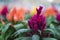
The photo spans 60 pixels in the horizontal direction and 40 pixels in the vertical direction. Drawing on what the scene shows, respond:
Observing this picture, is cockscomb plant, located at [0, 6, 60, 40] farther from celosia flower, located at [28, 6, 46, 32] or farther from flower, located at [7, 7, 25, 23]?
flower, located at [7, 7, 25, 23]

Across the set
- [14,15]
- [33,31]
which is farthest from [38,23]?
[14,15]

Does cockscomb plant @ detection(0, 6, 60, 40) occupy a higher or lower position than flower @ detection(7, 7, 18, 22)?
lower

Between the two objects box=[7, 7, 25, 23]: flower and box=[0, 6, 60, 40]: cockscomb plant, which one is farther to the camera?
box=[7, 7, 25, 23]: flower

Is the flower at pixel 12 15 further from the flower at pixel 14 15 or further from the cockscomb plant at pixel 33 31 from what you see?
the cockscomb plant at pixel 33 31

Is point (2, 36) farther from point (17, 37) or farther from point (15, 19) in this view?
point (15, 19)

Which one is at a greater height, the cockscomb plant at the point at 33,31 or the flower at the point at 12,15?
the flower at the point at 12,15

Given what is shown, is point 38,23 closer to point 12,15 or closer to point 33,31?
point 33,31

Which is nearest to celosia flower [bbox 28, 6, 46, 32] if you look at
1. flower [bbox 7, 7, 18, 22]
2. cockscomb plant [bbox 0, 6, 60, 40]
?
cockscomb plant [bbox 0, 6, 60, 40]

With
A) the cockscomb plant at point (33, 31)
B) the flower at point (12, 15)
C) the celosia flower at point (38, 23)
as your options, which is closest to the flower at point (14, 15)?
the flower at point (12, 15)

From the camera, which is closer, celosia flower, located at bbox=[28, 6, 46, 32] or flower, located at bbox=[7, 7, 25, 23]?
celosia flower, located at bbox=[28, 6, 46, 32]

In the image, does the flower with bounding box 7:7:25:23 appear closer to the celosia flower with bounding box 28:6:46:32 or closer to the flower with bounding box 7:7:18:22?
the flower with bounding box 7:7:18:22

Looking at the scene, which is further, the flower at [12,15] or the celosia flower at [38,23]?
the flower at [12,15]

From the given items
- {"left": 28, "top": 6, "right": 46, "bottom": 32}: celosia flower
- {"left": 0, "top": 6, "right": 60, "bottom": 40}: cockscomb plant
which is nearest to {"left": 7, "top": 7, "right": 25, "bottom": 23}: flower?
{"left": 0, "top": 6, "right": 60, "bottom": 40}: cockscomb plant

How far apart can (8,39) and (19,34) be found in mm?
73
